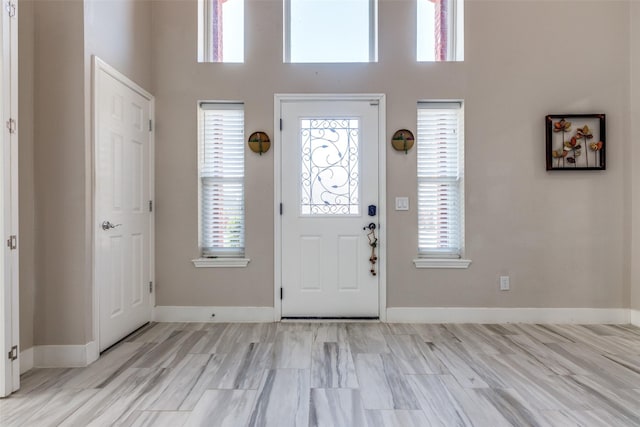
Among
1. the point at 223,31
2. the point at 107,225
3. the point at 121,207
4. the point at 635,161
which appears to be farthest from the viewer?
the point at 223,31

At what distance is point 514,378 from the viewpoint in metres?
2.24

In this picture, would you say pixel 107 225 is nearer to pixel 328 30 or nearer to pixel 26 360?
pixel 26 360

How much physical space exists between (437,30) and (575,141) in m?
1.71

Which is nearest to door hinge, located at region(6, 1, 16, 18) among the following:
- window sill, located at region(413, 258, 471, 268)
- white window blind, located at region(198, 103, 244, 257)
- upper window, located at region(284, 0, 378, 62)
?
white window blind, located at region(198, 103, 244, 257)

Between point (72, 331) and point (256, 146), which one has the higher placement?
point (256, 146)

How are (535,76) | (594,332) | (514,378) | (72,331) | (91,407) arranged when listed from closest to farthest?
(91,407)
(514,378)
(72,331)
(594,332)
(535,76)

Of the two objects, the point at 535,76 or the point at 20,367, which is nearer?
the point at 20,367

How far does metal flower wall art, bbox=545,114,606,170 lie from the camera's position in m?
3.27

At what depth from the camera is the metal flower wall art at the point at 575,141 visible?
327 centimetres

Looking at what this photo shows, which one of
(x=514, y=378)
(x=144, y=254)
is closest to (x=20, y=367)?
(x=144, y=254)

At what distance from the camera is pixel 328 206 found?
134 inches

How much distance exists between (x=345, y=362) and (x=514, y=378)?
43.4 inches

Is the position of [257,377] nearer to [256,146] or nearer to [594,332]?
[256,146]

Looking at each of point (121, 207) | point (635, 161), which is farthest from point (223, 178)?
point (635, 161)
